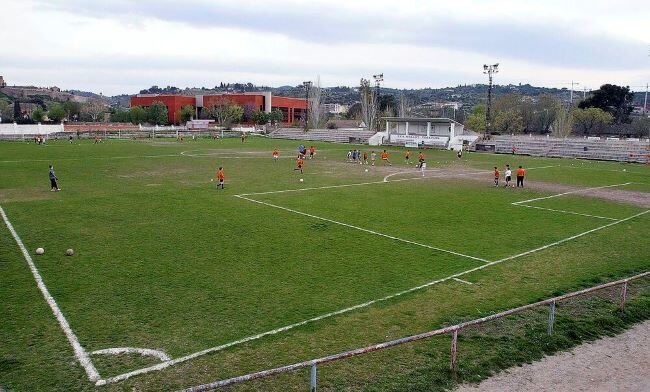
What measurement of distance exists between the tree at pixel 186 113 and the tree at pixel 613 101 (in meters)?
87.9

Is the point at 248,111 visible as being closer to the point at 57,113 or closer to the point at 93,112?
the point at 93,112

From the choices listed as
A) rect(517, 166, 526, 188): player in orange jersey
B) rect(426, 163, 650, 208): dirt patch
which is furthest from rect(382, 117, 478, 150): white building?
rect(517, 166, 526, 188): player in orange jersey

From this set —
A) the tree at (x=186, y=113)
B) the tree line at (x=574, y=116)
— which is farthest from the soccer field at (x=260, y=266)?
the tree at (x=186, y=113)

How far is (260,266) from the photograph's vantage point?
623 inches

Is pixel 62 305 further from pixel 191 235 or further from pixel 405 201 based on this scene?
pixel 405 201

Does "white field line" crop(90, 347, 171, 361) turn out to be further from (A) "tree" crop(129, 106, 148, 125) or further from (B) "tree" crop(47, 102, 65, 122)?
(B) "tree" crop(47, 102, 65, 122)

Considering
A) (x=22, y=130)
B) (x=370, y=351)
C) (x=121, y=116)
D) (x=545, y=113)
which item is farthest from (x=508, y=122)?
(x=370, y=351)

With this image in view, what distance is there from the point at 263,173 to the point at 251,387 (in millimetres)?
31944

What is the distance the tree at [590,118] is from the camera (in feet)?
321

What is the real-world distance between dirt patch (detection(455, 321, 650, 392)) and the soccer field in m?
2.41

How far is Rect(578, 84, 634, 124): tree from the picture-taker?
104m

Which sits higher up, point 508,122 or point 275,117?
point 508,122

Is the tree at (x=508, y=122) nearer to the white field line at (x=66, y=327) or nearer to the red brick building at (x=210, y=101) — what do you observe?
the red brick building at (x=210, y=101)

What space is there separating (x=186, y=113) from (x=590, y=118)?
88.9m
